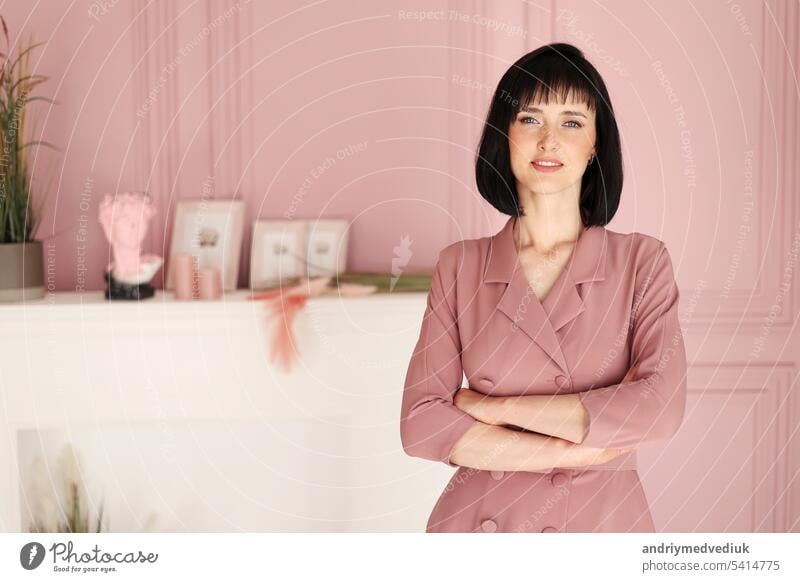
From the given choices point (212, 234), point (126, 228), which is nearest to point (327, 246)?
point (212, 234)

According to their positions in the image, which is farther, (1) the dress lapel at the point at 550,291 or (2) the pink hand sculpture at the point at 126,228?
(2) the pink hand sculpture at the point at 126,228

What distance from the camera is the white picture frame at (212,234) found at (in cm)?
166

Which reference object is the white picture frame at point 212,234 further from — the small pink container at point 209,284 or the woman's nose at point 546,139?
the woman's nose at point 546,139

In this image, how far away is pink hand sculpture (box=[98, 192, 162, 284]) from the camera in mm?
1619

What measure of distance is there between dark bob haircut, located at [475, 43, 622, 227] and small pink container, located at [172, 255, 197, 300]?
0.64 meters

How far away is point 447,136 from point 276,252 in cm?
38

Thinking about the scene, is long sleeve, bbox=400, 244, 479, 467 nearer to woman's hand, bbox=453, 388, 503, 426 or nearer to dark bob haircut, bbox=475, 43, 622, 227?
woman's hand, bbox=453, 388, 503, 426

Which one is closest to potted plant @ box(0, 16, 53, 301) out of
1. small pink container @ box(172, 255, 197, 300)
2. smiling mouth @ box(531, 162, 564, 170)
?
small pink container @ box(172, 255, 197, 300)

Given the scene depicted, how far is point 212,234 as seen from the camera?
1.66 meters

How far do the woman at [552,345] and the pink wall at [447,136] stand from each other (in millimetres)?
416

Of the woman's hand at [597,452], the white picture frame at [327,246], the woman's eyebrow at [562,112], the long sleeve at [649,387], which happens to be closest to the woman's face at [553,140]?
the woman's eyebrow at [562,112]

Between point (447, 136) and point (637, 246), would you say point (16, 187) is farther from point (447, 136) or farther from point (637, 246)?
point (637, 246)

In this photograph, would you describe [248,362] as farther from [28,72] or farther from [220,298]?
[28,72]

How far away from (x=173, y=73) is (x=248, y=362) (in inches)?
21.2
